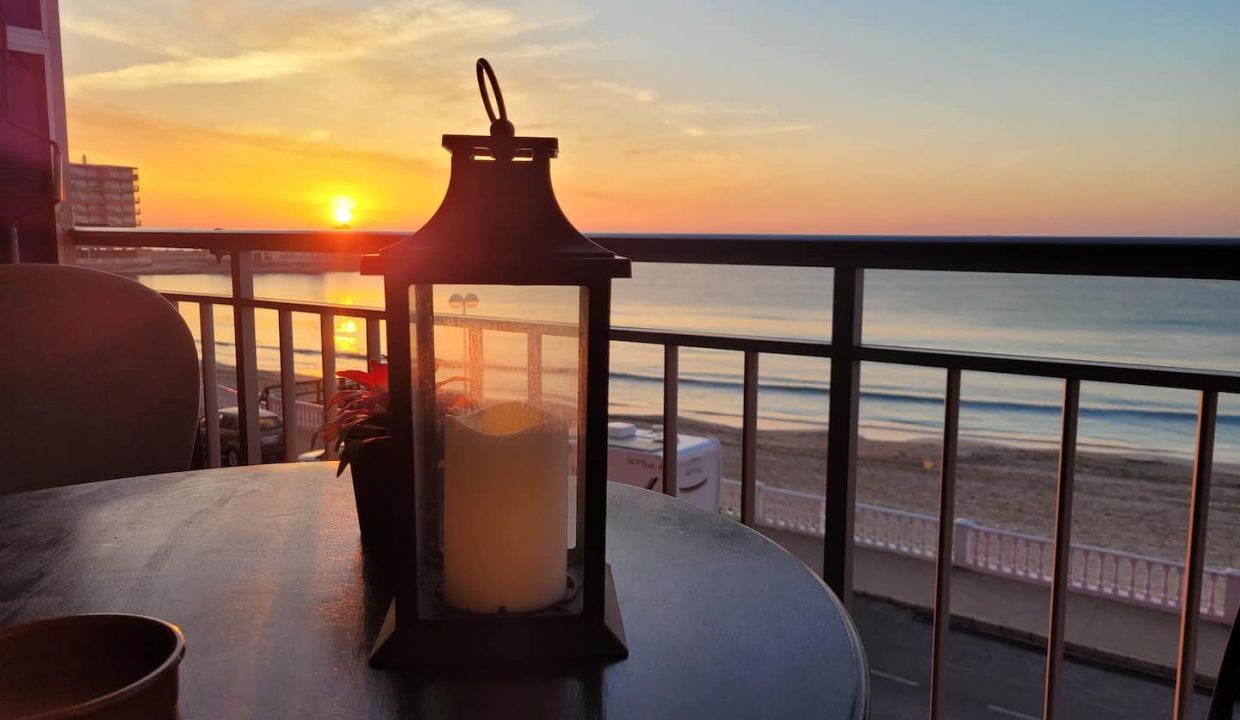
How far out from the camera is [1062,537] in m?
1.38

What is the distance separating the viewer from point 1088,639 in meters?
7.29

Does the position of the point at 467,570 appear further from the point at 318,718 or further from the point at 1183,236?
the point at 1183,236

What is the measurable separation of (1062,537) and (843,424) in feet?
1.37

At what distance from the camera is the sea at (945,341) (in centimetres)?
1413

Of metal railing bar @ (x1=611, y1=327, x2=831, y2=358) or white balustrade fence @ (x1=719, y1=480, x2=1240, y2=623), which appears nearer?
metal railing bar @ (x1=611, y1=327, x2=831, y2=358)

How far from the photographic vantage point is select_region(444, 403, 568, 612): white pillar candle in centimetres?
57

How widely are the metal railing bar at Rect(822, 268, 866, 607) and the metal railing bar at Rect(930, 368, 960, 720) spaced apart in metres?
0.17

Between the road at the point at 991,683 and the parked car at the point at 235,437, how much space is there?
193 inches

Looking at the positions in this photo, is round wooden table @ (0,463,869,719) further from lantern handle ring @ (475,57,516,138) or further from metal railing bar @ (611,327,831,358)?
metal railing bar @ (611,327,831,358)

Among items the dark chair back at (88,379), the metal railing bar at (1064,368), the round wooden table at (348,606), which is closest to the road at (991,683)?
the metal railing bar at (1064,368)

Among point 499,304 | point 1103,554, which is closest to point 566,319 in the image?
point 499,304

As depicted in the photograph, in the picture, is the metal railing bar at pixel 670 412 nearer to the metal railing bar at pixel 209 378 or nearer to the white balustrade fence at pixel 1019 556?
the metal railing bar at pixel 209 378

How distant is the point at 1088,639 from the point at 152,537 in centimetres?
837

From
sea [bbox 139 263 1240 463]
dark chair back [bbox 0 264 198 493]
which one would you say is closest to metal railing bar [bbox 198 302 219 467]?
dark chair back [bbox 0 264 198 493]
